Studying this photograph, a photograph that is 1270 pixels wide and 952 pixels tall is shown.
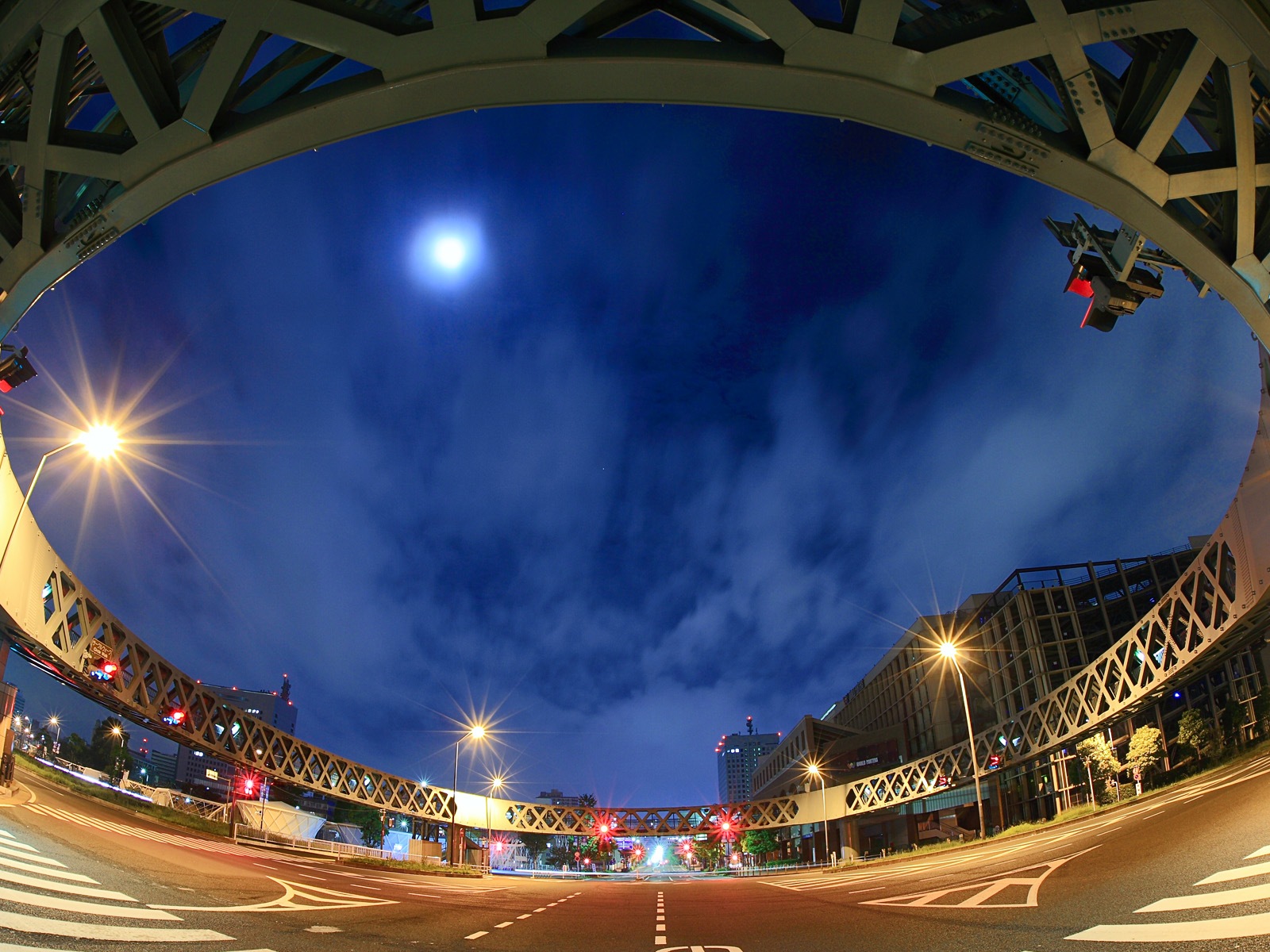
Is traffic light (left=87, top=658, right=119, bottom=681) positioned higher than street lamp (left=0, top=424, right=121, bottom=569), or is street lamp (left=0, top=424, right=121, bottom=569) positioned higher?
street lamp (left=0, top=424, right=121, bottom=569)

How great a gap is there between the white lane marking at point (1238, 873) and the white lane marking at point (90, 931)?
11805 mm

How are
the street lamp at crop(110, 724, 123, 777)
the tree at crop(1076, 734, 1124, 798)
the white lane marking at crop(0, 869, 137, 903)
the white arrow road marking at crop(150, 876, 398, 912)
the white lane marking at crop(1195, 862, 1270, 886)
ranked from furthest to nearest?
the street lamp at crop(110, 724, 123, 777), the tree at crop(1076, 734, 1124, 798), the white arrow road marking at crop(150, 876, 398, 912), the white lane marking at crop(0, 869, 137, 903), the white lane marking at crop(1195, 862, 1270, 886)

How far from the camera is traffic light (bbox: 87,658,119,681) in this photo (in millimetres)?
27516

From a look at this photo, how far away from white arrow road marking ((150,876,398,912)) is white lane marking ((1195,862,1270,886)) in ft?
42.8

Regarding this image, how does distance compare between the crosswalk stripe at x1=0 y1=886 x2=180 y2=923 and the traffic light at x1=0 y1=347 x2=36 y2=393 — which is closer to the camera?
the crosswalk stripe at x1=0 y1=886 x2=180 y2=923

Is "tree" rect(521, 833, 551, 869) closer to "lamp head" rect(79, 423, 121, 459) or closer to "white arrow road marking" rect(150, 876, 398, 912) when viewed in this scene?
"white arrow road marking" rect(150, 876, 398, 912)

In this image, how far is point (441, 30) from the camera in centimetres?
576

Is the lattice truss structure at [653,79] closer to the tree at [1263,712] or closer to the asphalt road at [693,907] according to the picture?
the asphalt road at [693,907]

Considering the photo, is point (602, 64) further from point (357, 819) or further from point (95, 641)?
point (357, 819)

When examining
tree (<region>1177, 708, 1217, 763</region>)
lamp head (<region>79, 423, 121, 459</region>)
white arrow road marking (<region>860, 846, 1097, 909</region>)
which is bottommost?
white arrow road marking (<region>860, 846, 1097, 909</region>)

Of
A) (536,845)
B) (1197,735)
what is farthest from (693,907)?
(536,845)

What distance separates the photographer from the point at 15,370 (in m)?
10.6

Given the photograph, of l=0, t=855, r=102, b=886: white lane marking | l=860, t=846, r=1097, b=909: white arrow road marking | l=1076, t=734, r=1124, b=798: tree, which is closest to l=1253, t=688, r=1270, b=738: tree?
l=1076, t=734, r=1124, b=798: tree

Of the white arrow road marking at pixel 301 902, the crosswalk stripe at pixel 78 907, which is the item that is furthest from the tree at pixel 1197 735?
the crosswalk stripe at pixel 78 907
